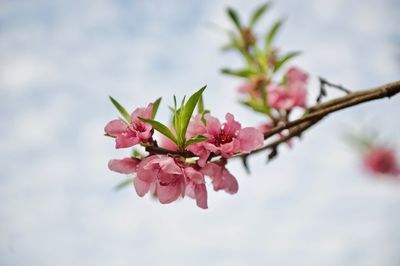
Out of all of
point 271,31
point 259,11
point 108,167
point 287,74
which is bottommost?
point 108,167

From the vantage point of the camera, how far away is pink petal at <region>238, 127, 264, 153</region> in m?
1.17

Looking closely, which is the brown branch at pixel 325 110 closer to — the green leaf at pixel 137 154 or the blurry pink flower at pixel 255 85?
the green leaf at pixel 137 154

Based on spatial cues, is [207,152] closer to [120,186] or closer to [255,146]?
[255,146]

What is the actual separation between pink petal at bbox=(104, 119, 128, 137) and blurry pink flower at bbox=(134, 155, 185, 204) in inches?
5.2

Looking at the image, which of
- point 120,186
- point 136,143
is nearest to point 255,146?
point 136,143

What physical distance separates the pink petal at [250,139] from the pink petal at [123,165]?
385 millimetres

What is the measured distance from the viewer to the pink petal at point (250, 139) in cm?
117

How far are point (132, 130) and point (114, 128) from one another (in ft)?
0.21

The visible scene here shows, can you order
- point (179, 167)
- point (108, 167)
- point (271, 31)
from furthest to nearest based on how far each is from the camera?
point (271, 31), point (108, 167), point (179, 167)

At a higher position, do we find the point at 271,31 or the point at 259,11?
the point at 259,11

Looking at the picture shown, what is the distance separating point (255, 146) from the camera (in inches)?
46.3

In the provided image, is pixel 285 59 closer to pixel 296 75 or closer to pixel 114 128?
pixel 296 75

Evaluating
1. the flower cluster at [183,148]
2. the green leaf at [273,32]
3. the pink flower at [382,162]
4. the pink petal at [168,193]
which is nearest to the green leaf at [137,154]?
the flower cluster at [183,148]

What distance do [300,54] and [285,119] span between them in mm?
597
